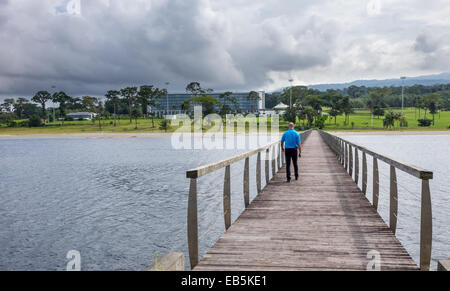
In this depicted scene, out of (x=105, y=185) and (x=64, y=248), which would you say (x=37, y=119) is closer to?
(x=105, y=185)

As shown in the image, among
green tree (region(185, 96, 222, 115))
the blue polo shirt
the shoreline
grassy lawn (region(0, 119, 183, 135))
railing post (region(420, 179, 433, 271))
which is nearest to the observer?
railing post (region(420, 179, 433, 271))

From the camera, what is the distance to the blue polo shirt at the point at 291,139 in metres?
10.6

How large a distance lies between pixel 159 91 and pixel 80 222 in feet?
328

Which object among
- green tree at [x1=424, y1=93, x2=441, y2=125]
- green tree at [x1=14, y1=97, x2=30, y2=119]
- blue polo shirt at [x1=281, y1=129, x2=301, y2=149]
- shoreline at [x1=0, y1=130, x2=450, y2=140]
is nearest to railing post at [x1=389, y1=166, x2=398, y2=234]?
blue polo shirt at [x1=281, y1=129, x2=301, y2=149]

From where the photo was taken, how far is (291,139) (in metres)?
10.7

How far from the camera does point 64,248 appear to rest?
11.5 metres

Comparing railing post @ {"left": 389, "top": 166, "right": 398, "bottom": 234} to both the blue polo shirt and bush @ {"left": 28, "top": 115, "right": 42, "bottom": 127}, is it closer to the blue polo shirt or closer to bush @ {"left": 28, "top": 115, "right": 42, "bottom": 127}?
the blue polo shirt

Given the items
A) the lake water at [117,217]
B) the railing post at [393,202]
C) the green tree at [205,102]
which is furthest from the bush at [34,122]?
the railing post at [393,202]

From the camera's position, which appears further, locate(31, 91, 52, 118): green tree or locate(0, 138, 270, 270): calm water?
locate(31, 91, 52, 118): green tree

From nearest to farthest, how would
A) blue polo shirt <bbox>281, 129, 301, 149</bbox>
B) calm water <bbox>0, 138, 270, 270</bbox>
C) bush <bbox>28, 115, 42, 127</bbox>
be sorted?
blue polo shirt <bbox>281, 129, 301, 149</bbox>
calm water <bbox>0, 138, 270, 270</bbox>
bush <bbox>28, 115, 42, 127</bbox>

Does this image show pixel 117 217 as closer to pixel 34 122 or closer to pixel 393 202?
pixel 393 202

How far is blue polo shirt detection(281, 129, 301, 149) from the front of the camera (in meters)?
10.6

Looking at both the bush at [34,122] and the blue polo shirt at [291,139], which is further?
the bush at [34,122]

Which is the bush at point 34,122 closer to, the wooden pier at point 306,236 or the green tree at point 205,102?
the green tree at point 205,102
